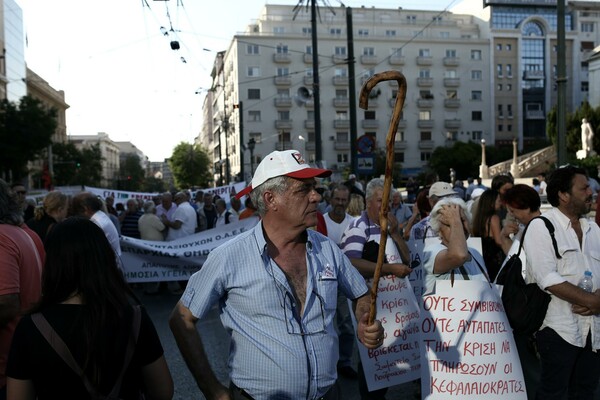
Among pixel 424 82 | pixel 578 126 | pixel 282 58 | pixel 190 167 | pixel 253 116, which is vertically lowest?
pixel 190 167

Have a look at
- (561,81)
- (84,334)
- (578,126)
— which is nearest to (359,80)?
(578,126)

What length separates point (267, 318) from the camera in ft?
8.39

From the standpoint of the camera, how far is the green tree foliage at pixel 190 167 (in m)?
87.3

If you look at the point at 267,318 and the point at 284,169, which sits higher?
the point at 284,169

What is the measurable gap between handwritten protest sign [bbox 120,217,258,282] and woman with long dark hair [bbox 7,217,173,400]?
290 inches

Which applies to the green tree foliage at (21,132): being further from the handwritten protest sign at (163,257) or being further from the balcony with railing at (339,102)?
the handwritten protest sign at (163,257)

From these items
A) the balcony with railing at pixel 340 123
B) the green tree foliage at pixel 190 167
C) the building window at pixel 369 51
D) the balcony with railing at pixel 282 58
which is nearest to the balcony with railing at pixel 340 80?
the building window at pixel 369 51

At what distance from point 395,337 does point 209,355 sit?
8.29 ft

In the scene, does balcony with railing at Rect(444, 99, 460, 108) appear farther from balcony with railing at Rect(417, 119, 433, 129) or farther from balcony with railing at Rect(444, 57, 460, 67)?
balcony with railing at Rect(444, 57, 460, 67)

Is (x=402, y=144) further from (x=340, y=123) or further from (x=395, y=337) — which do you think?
(x=395, y=337)

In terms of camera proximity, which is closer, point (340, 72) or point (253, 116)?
point (253, 116)

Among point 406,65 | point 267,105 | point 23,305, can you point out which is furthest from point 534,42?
point 23,305

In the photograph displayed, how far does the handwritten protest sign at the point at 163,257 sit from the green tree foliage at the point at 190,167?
75.6 metres

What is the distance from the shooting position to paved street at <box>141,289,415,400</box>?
18.0ft
